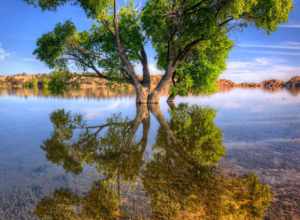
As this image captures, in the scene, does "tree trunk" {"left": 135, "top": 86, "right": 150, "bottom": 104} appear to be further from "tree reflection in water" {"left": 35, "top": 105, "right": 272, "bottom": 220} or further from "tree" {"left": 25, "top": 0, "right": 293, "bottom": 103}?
"tree reflection in water" {"left": 35, "top": 105, "right": 272, "bottom": 220}

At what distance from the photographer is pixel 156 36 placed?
32.5 meters

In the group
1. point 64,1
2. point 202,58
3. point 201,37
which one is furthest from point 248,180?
point 202,58

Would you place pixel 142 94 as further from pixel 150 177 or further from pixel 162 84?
pixel 150 177

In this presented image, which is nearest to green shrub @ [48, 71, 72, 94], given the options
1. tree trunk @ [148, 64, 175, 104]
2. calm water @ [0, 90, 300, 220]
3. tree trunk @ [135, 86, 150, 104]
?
tree trunk @ [135, 86, 150, 104]

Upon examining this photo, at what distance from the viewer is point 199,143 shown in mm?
11344

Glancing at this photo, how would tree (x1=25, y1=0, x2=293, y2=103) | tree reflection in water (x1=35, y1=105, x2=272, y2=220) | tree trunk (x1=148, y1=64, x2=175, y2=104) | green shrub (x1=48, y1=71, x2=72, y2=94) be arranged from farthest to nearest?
green shrub (x1=48, y1=71, x2=72, y2=94) → tree trunk (x1=148, y1=64, x2=175, y2=104) → tree (x1=25, y1=0, x2=293, y2=103) → tree reflection in water (x1=35, y1=105, x2=272, y2=220)

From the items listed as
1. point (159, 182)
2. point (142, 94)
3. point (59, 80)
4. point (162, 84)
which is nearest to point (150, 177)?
point (159, 182)

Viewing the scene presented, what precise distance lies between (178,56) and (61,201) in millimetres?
27140

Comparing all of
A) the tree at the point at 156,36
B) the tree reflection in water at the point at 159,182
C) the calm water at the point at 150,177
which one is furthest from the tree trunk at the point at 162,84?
the tree reflection in water at the point at 159,182

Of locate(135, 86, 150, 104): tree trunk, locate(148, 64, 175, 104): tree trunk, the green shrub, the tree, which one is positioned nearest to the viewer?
the tree

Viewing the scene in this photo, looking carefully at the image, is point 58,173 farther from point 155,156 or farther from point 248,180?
point 248,180

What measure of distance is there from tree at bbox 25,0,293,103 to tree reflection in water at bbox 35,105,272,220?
61.8 feet

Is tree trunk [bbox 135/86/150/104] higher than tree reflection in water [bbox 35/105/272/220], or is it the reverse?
tree trunk [bbox 135/86/150/104]

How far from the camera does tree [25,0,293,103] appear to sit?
89.6ft
